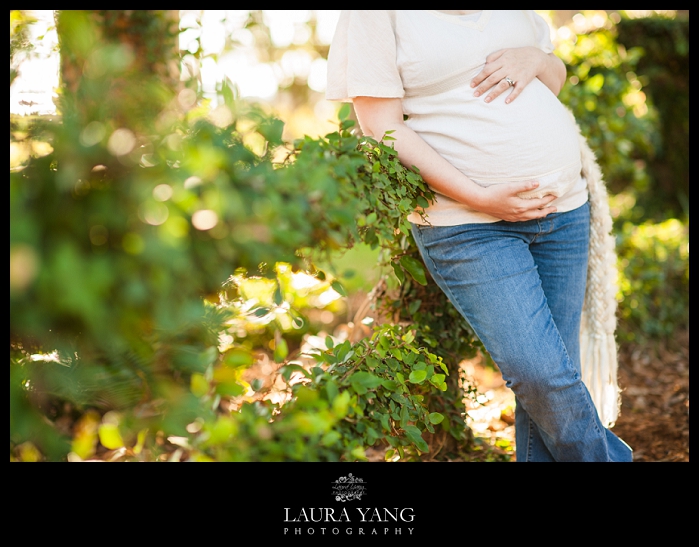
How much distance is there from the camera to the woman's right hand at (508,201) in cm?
158

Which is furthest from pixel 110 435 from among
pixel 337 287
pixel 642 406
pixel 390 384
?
pixel 642 406

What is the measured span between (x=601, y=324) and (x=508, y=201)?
2.60 feet

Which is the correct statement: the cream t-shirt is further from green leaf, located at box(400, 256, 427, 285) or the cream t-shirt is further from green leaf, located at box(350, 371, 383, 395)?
green leaf, located at box(350, 371, 383, 395)

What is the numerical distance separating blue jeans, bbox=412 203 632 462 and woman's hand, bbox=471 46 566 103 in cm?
38

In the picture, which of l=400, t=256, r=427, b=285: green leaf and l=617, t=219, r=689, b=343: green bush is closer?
l=400, t=256, r=427, b=285: green leaf

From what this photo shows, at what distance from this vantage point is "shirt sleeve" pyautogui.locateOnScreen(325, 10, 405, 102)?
154 cm

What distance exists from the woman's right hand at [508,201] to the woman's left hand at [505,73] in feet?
0.83

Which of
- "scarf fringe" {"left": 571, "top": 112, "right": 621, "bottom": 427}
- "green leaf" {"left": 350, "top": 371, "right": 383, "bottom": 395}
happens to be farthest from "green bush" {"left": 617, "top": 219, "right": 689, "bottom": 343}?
"green leaf" {"left": 350, "top": 371, "right": 383, "bottom": 395}

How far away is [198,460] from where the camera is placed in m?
0.99

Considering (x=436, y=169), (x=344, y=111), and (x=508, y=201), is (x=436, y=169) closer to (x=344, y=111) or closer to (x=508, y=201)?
(x=508, y=201)

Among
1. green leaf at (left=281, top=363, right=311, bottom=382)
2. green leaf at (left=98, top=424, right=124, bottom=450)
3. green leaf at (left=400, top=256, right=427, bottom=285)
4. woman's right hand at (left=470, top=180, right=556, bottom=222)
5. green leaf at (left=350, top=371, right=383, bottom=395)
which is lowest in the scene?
green leaf at (left=350, top=371, right=383, bottom=395)

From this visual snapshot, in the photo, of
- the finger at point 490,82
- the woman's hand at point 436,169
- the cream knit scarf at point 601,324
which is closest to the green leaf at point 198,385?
the woman's hand at point 436,169
